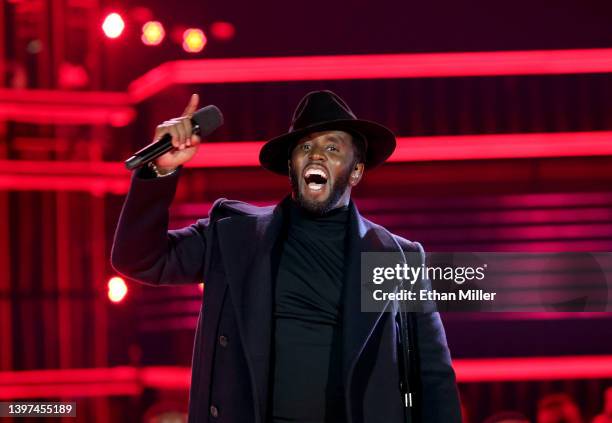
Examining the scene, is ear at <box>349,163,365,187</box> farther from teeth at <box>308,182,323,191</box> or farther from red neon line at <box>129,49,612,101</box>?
red neon line at <box>129,49,612,101</box>

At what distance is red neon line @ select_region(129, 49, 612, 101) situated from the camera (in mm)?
3914

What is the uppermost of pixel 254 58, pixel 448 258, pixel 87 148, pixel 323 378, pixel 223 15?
pixel 223 15

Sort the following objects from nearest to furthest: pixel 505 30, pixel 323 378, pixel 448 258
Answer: pixel 323 378, pixel 448 258, pixel 505 30

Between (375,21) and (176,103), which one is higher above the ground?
(375,21)

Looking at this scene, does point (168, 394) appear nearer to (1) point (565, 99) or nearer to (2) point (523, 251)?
(2) point (523, 251)

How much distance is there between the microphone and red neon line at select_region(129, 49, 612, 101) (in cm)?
175

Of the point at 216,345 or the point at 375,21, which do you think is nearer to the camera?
the point at 216,345

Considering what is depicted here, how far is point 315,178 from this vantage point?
2502 mm

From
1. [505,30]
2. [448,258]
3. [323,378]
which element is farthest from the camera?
[505,30]

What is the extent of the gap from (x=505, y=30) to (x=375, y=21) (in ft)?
1.98

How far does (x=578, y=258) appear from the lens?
392 centimetres

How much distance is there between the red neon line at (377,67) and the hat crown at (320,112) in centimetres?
130

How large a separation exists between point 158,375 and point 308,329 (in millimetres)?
1798

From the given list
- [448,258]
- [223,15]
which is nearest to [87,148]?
[223,15]
